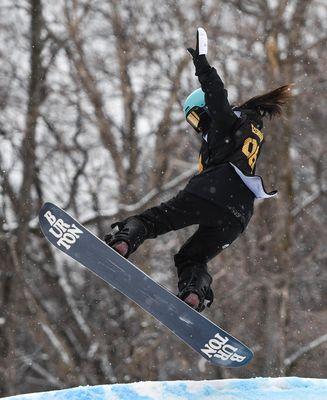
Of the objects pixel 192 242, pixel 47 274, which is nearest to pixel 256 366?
pixel 47 274

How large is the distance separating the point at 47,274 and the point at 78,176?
8.56ft

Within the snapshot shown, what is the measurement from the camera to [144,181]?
1959cm

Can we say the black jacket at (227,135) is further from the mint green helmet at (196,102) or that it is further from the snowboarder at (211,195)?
the mint green helmet at (196,102)

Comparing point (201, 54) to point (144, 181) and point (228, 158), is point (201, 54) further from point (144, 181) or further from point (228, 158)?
point (144, 181)

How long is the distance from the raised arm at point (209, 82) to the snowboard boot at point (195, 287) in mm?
1072

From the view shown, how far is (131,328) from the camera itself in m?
18.8

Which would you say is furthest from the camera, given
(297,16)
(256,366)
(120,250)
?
(297,16)

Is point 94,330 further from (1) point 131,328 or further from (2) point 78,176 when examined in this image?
(2) point 78,176

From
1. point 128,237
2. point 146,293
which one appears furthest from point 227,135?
point 146,293

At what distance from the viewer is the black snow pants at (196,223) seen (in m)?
5.70

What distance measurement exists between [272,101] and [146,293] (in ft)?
5.17

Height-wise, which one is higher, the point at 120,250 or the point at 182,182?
the point at 120,250

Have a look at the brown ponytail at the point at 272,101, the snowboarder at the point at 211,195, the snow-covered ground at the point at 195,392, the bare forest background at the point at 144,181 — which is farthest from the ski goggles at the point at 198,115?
the bare forest background at the point at 144,181

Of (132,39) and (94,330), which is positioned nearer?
(94,330)
